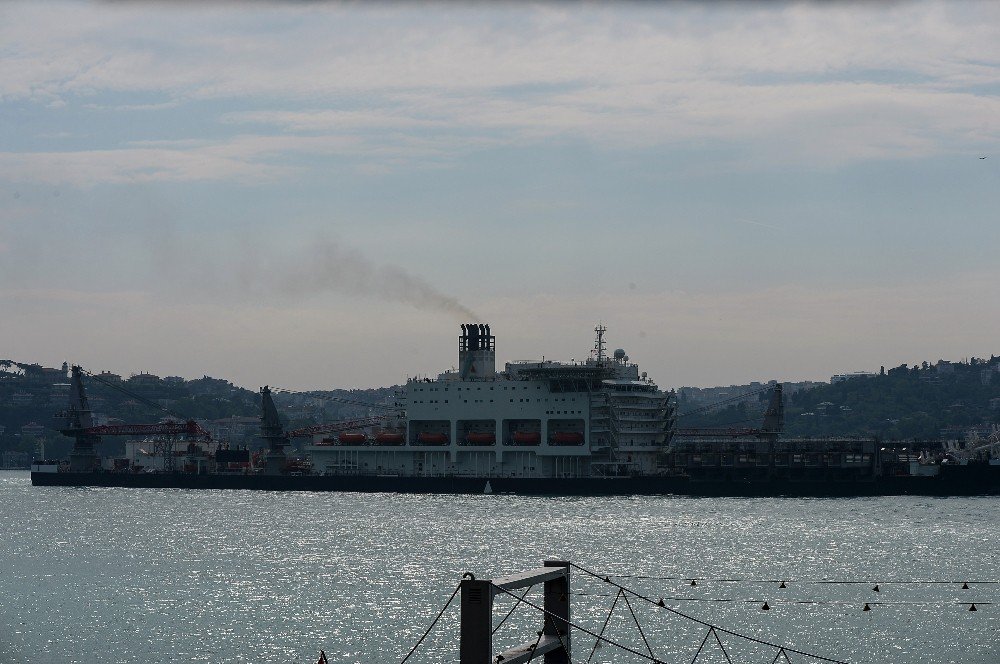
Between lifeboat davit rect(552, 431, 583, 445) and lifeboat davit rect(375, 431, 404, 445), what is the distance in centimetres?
1386

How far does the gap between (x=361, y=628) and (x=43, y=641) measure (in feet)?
27.5

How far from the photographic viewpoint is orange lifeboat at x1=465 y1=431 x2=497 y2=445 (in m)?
105

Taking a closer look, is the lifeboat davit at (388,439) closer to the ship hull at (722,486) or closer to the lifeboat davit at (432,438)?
the lifeboat davit at (432,438)

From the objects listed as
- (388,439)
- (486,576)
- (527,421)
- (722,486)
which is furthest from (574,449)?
(486,576)

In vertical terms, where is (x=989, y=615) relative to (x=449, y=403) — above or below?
below

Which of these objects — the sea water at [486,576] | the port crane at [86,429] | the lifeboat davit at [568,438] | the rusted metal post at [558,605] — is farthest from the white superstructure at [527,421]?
the rusted metal post at [558,605]

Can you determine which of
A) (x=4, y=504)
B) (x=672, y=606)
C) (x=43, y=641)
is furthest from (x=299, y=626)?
(x=4, y=504)

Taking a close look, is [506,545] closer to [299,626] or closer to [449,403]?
[299,626]

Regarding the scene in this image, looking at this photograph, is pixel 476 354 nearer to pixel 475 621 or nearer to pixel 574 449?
pixel 574 449

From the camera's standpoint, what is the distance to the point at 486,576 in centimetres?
4938

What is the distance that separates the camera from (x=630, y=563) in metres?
53.8

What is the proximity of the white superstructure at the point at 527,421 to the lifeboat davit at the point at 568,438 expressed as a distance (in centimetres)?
7

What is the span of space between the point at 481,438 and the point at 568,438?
22.7 feet

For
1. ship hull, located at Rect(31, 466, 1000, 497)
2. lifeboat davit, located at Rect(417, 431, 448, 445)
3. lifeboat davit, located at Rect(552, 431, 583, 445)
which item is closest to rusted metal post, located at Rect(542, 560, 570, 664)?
ship hull, located at Rect(31, 466, 1000, 497)
